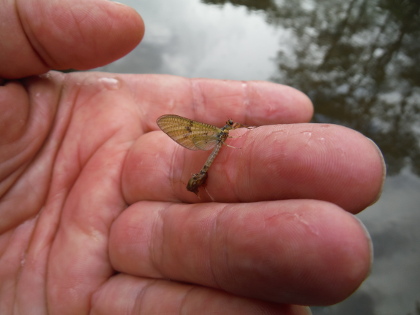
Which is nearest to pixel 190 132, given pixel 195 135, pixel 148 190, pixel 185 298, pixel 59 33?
pixel 195 135

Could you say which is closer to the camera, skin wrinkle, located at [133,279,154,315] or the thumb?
skin wrinkle, located at [133,279,154,315]

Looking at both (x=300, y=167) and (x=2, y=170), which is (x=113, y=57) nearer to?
(x=2, y=170)

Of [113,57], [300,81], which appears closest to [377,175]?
[113,57]

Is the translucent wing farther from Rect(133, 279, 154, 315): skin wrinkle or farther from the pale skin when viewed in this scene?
Rect(133, 279, 154, 315): skin wrinkle

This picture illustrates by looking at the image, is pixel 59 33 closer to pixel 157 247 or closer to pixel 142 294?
pixel 157 247

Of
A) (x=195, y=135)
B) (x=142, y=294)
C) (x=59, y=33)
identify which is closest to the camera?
(x=142, y=294)

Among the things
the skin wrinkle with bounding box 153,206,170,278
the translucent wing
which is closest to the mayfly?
the translucent wing

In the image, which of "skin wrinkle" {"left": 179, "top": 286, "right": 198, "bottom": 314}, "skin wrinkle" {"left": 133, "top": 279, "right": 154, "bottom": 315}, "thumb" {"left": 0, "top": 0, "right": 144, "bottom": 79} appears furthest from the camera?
"thumb" {"left": 0, "top": 0, "right": 144, "bottom": 79}
